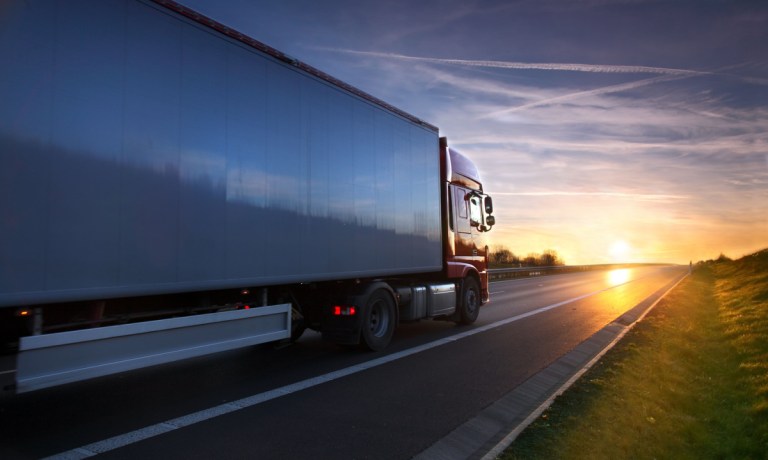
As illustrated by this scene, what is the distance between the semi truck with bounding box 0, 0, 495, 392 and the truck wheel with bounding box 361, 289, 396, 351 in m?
0.05

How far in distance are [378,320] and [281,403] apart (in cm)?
308

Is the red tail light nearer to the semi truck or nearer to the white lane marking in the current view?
the semi truck

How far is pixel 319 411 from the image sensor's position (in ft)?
16.6

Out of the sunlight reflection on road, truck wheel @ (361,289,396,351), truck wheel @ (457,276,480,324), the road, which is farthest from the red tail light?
the sunlight reflection on road

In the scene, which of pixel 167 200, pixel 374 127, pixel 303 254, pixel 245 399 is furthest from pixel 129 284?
pixel 374 127

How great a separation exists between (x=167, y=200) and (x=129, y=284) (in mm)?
819

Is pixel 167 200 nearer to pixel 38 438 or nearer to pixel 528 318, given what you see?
pixel 38 438

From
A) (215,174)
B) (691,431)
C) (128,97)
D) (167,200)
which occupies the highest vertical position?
(128,97)

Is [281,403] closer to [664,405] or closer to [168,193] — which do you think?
[168,193]

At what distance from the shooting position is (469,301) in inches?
437

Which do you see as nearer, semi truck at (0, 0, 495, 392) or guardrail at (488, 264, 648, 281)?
semi truck at (0, 0, 495, 392)

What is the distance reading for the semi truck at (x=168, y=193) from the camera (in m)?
3.73

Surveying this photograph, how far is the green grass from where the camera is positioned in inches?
168

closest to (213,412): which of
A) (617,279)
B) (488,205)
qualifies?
(488,205)
